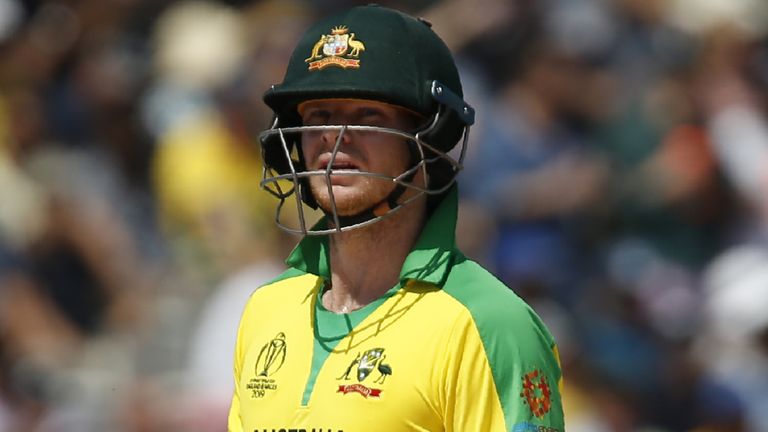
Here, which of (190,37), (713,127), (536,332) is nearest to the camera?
(536,332)

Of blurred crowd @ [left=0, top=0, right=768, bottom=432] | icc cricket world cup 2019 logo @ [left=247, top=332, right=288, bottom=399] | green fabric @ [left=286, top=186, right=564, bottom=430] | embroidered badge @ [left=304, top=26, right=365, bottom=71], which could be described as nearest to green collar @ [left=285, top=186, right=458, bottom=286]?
green fabric @ [left=286, top=186, right=564, bottom=430]

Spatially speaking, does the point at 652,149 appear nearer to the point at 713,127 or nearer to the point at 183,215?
the point at 713,127

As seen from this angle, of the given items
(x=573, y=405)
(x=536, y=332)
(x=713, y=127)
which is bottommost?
(x=573, y=405)

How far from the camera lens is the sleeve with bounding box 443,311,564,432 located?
2.98 m

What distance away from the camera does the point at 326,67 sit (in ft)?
10.7

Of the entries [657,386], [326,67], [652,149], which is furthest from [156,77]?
[326,67]

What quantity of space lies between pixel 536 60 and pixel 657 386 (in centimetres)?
180

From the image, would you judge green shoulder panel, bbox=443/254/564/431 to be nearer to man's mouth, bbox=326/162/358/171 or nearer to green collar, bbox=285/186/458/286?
green collar, bbox=285/186/458/286

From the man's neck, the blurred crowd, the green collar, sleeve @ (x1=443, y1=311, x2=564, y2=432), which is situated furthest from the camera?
the blurred crowd

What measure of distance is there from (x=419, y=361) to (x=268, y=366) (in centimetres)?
46

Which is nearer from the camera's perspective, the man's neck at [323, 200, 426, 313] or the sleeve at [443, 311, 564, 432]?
the sleeve at [443, 311, 564, 432]

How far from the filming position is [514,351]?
302 cm

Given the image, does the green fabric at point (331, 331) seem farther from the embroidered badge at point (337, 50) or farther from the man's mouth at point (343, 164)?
the embroidered badge at point (337, 50)

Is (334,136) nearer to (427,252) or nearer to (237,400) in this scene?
(427,252)
